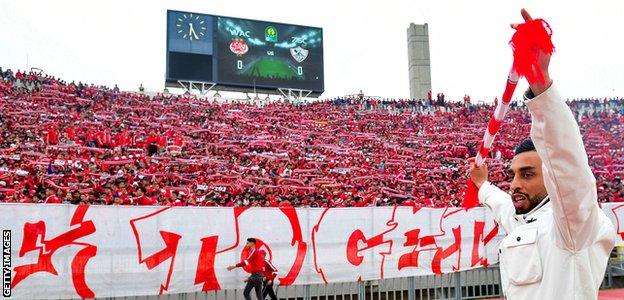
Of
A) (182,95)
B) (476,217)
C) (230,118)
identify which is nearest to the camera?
(476,217)

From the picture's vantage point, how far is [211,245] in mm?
9516

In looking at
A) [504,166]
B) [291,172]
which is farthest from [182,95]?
[504,166]

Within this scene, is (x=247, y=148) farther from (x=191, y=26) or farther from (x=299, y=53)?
(x=299, y=53)

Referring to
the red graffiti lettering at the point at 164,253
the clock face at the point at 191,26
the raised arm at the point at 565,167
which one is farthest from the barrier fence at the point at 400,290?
the clock face at the point at 191,26

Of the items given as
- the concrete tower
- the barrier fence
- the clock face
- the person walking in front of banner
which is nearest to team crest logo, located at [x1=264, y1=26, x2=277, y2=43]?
the clock face

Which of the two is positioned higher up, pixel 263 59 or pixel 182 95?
pixel 263 59

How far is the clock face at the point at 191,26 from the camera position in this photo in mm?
36281

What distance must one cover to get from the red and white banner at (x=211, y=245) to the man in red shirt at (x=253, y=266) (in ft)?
0.63

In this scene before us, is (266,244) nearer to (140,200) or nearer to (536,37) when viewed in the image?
(140,200)

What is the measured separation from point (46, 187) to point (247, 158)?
31.6 ft

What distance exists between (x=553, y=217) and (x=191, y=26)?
3626 centimetres

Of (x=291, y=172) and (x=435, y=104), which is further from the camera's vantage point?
(x=435, y=104)

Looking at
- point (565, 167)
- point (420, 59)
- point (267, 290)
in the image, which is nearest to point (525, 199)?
point (565, 167)

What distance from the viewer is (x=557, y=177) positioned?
1.95m
